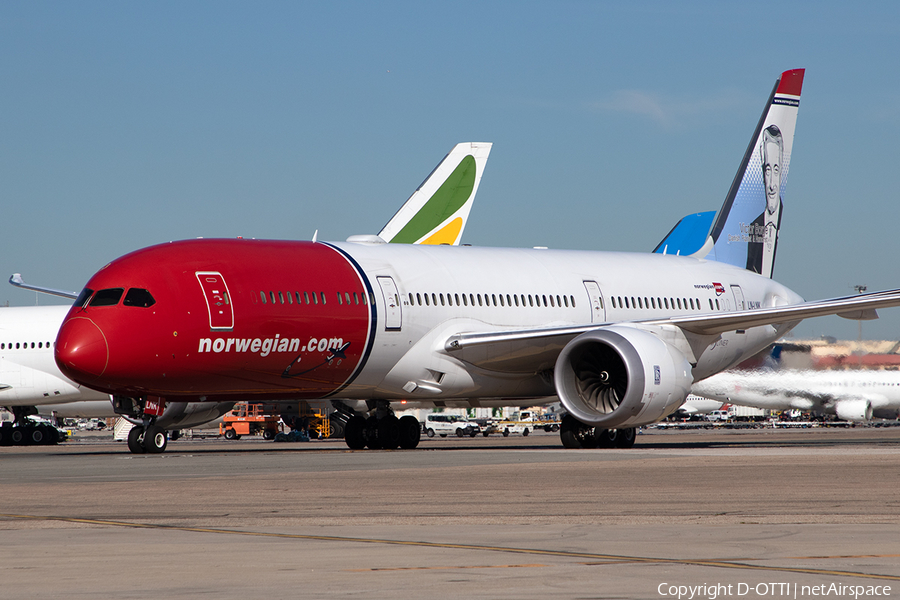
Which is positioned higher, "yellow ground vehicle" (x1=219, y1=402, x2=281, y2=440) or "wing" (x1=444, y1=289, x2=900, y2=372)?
"wing" (x1=444, y1=289, x2=900, y2=372)

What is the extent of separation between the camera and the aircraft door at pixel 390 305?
23172 mm

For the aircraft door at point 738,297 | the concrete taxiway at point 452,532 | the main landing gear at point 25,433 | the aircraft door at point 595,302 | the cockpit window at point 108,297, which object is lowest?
the main landing gear at point 25,433

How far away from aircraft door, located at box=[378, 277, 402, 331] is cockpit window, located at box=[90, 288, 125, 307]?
491cm

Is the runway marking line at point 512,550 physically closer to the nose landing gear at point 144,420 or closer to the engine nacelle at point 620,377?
the nose landing gear at point 144,420

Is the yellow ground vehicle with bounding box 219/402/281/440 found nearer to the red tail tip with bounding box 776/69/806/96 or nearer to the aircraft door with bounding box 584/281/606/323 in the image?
the red tail tip with bounding box 776/69/806/96

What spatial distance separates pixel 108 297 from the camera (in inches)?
816

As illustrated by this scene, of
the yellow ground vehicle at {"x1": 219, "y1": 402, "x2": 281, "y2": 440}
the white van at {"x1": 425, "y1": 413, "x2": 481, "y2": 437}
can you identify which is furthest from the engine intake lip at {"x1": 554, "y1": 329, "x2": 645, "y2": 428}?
the white van at {"x1": 425, "y1": 413, "x2": 481, "y2": 437}

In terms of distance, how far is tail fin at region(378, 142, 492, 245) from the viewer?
38188 mm

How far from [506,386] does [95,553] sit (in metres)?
18.0

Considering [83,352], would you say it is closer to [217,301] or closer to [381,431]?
[217,301]

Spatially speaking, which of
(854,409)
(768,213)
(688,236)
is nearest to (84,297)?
(688,236)

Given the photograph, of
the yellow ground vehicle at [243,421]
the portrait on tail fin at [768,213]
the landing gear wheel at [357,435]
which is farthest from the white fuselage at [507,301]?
the yellow ground vehicle at [243,421]

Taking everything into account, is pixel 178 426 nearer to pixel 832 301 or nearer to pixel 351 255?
pixel 351 255

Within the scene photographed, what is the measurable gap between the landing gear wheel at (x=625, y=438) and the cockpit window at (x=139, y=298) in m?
9.68
